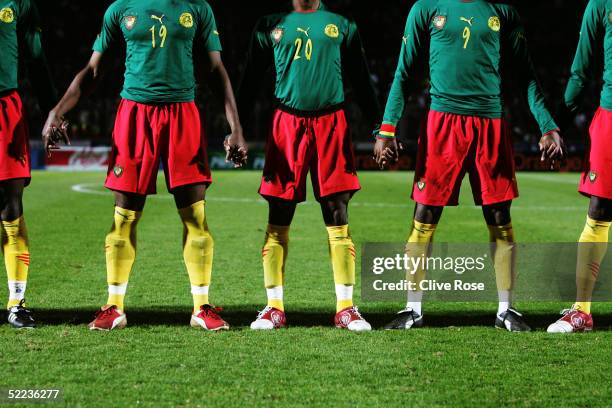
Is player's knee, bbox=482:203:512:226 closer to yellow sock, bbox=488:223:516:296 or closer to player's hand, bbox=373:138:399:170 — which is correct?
yellow sock, bbox=488:223:516:296

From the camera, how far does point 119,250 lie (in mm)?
6066

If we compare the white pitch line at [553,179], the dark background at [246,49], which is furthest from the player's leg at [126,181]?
the dark background at [246,49]

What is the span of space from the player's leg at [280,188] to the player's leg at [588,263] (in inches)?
67.9

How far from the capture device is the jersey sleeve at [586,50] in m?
6.19

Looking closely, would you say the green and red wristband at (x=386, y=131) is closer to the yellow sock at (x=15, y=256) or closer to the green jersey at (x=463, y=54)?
the green jersey at (x=463, y=54)

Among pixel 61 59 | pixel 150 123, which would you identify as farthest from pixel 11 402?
pixel 61 59

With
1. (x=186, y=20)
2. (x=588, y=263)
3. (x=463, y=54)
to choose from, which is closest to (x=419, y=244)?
(x=588, y=263)

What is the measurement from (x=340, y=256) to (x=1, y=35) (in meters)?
Answer: 2.52

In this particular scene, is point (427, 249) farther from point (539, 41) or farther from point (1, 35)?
point (539, 41)

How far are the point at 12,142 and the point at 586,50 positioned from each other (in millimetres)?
3657

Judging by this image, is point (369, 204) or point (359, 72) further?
point (369, 204)

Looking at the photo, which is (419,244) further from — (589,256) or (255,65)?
(255,65)

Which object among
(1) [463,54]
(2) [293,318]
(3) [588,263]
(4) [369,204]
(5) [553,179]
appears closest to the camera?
(1) [463,54]

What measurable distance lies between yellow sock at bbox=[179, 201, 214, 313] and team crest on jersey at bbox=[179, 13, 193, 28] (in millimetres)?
1085
